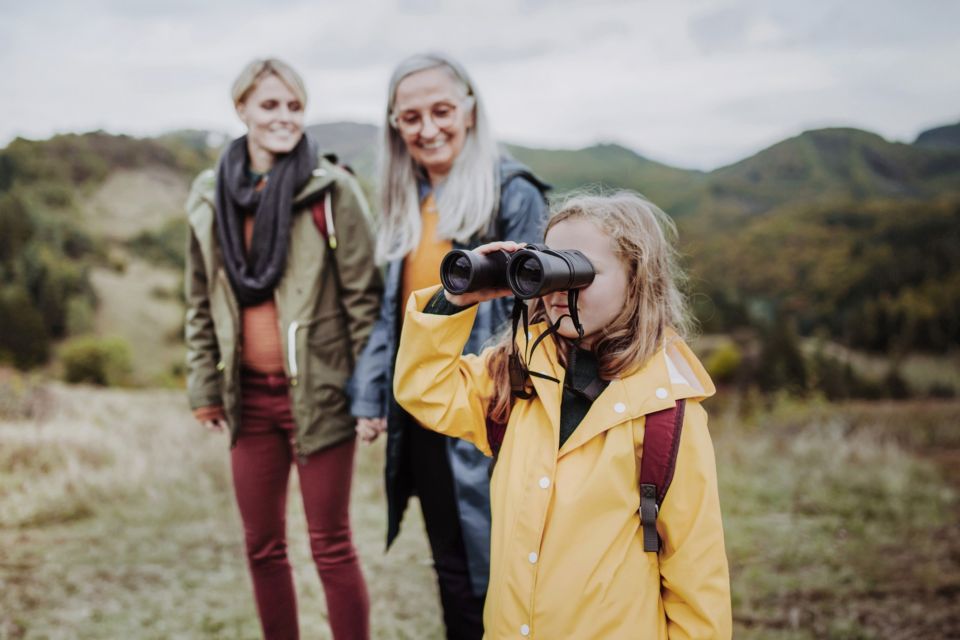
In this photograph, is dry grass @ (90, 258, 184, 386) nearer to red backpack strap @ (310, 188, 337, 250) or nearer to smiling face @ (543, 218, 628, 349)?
red backpack strap @ (310, 188, 337, 250)

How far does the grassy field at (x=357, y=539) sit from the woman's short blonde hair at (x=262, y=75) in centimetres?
207

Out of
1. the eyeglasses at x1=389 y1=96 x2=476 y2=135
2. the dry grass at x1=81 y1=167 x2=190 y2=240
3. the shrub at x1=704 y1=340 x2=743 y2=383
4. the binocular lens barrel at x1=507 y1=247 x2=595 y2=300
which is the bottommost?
the shrub at x1=704 y1=340 x2=743 y2=383

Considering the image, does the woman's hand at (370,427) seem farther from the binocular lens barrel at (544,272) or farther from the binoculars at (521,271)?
the binocular lens barrel at (544,272)

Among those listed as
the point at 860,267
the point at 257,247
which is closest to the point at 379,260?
the point at 257,247

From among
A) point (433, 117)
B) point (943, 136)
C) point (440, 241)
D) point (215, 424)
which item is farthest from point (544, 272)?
point (943, 136)

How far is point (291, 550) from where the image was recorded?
11.9 ft

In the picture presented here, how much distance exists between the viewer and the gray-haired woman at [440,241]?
6.17 ft

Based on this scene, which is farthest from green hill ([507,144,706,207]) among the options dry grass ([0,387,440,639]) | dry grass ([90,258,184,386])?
dry grass ([0,387,440,639])

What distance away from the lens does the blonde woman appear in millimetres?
1971

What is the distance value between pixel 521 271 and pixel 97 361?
16.0 metres

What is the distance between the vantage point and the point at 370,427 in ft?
6.48

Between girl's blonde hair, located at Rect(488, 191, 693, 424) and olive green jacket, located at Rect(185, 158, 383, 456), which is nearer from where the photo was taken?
girl's blonde hair, located at Rect(488, 191, 693, 424)

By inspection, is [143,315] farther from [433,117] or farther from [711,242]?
[711,242]

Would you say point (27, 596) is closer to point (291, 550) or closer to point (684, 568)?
point (291, 550)
